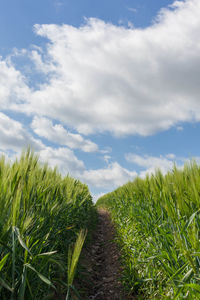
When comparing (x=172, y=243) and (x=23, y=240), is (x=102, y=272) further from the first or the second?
(x=23, y=240)

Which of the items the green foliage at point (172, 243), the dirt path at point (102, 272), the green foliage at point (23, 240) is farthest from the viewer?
the dirt path at point (102, 272)

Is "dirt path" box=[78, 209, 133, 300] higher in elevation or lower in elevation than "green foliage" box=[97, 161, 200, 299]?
lower

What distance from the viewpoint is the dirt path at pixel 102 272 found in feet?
13.1

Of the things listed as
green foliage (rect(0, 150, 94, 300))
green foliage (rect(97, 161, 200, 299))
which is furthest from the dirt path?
green foliage (rect(0, 150, 94, 300))

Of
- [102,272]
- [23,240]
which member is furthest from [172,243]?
[102,272]

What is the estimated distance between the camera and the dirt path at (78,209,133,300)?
3992 mm

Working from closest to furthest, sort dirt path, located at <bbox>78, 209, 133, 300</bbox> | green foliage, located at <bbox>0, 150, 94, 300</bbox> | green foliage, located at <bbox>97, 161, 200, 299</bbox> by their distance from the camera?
green foliage, located at <bbox>0, 150, 94, 300</bbox>, green foliage, located at <bbox>97, 161, 200, 299</bbox>, dirt path, located at <bbox>78, 209, 133, 300</bbox>

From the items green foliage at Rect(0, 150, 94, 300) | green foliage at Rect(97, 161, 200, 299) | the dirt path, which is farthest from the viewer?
the dirt path

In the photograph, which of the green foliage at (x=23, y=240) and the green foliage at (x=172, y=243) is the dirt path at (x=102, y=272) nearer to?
the green foliage at (x=172, y=243)

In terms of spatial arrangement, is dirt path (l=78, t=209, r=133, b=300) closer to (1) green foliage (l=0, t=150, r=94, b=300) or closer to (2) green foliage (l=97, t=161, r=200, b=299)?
(2) green foliage (l=97, t=161, r=200, b=299)

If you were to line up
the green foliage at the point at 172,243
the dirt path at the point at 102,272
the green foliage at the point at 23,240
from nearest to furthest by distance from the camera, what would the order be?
the green foliage at the point at 23,240, the green foliage at the point at 172,243, the dirt path at the point at 102,272

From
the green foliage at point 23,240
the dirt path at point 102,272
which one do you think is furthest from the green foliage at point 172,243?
the green foliage at point 23,240

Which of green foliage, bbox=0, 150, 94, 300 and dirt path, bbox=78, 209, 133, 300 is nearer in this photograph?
green foliage, bbox=0, 150, 94, 300

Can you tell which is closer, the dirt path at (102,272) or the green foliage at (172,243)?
the green foliage at (172,243)
